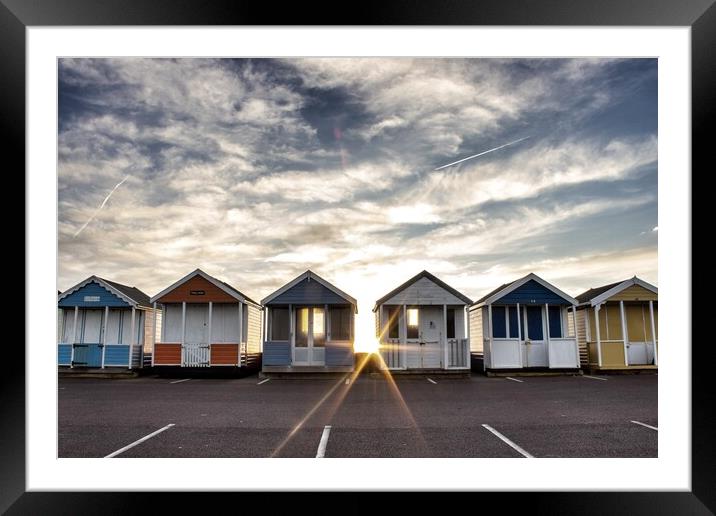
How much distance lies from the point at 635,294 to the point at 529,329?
12.9 feet

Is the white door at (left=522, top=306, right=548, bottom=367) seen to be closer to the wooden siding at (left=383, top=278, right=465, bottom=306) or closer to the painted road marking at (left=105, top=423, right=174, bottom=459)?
the wooden siding at (left=383, top=278, right=465, bottom=306)

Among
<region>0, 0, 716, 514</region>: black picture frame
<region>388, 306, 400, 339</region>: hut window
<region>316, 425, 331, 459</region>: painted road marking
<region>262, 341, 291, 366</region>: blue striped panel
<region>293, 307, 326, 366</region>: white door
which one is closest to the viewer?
<region>0, 0, 716, 514</region>: black picture frame

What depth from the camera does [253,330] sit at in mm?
21094

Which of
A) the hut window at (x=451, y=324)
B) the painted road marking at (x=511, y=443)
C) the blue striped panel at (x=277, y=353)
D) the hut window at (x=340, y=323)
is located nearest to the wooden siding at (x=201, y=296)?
the blue striped panel at (x=277, y=353)

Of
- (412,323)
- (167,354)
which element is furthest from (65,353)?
(412,323)

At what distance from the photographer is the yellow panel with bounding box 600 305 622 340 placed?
19.4m

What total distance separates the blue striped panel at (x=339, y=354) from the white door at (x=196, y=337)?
4090mm

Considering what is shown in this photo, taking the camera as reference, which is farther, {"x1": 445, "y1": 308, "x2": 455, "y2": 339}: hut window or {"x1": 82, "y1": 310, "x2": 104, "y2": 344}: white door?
{"x1": 82, "y1": 310, "x2": 104, "y2": 344}: white door

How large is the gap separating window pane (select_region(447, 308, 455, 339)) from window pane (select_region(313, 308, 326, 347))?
4231 mm

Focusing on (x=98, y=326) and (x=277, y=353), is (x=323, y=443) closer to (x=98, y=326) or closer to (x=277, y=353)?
(x=277, y=353)

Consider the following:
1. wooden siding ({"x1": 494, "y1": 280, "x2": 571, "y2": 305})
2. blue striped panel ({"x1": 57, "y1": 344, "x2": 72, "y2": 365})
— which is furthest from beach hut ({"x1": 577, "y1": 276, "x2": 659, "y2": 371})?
blue striped panel ({"x1": 57, "y1": 344, "x2": 72, "y2": 365})

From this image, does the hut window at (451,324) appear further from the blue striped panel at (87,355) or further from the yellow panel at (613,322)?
the blue striped panel at (87,355)

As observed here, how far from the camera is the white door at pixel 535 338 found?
1881 cm

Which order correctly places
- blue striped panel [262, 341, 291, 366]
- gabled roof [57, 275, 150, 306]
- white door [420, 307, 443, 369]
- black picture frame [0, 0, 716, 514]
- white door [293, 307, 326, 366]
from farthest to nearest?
1. gabled roof [57, 275, 150, 306]
2. white door [420, 307, 443, 369]
3. white door [293, 307, 326, 366]
4. blue striped panel [262, 341, 291, 366]
5. black picture frame [0, 0, 716, 514]
